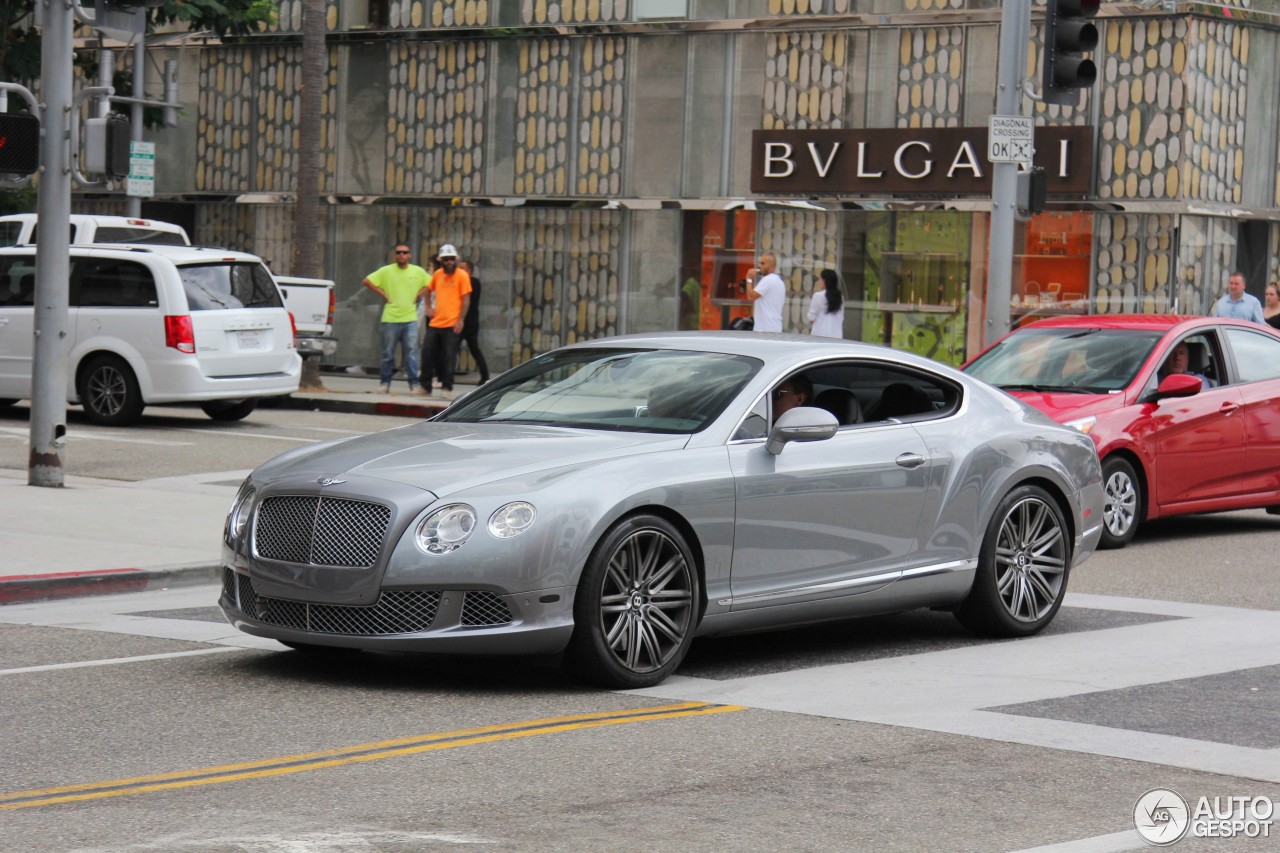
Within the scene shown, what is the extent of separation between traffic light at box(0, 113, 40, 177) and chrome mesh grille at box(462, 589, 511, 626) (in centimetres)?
716

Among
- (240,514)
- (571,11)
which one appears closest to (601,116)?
(571,11)

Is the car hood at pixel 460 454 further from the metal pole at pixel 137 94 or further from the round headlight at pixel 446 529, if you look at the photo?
the metal pole at pixel 137 94

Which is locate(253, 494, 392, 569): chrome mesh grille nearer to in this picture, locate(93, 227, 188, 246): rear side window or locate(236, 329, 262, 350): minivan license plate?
locate(236, 329, 262, 350): minivan license plate

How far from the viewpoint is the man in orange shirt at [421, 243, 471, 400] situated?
82.3 feet

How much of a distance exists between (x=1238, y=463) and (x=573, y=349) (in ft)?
21.9

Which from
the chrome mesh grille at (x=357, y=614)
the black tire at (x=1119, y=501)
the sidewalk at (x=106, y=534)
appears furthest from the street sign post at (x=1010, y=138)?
the chrome mesh grille at (x=357, y=614)

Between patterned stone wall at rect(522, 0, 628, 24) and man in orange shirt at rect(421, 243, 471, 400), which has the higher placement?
patterned stone wall at rect(522, 0, 628, 24)

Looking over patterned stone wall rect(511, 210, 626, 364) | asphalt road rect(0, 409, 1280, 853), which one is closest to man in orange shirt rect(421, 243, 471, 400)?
patterned stone wall rect(511, 210, 626, 364)

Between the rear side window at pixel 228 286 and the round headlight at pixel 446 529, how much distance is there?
1308 centimetres

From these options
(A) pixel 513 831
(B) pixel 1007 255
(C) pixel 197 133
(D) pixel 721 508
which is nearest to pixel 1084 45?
(B) pixel 1007 255

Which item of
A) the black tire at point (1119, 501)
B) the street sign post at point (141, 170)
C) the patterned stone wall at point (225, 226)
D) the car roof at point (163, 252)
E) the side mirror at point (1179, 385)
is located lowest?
the black tire at point (1119, 501)

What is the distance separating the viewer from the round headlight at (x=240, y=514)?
26.7ft

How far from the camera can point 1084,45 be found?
1705 centimetres

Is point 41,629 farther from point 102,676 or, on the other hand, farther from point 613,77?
point 613,77
